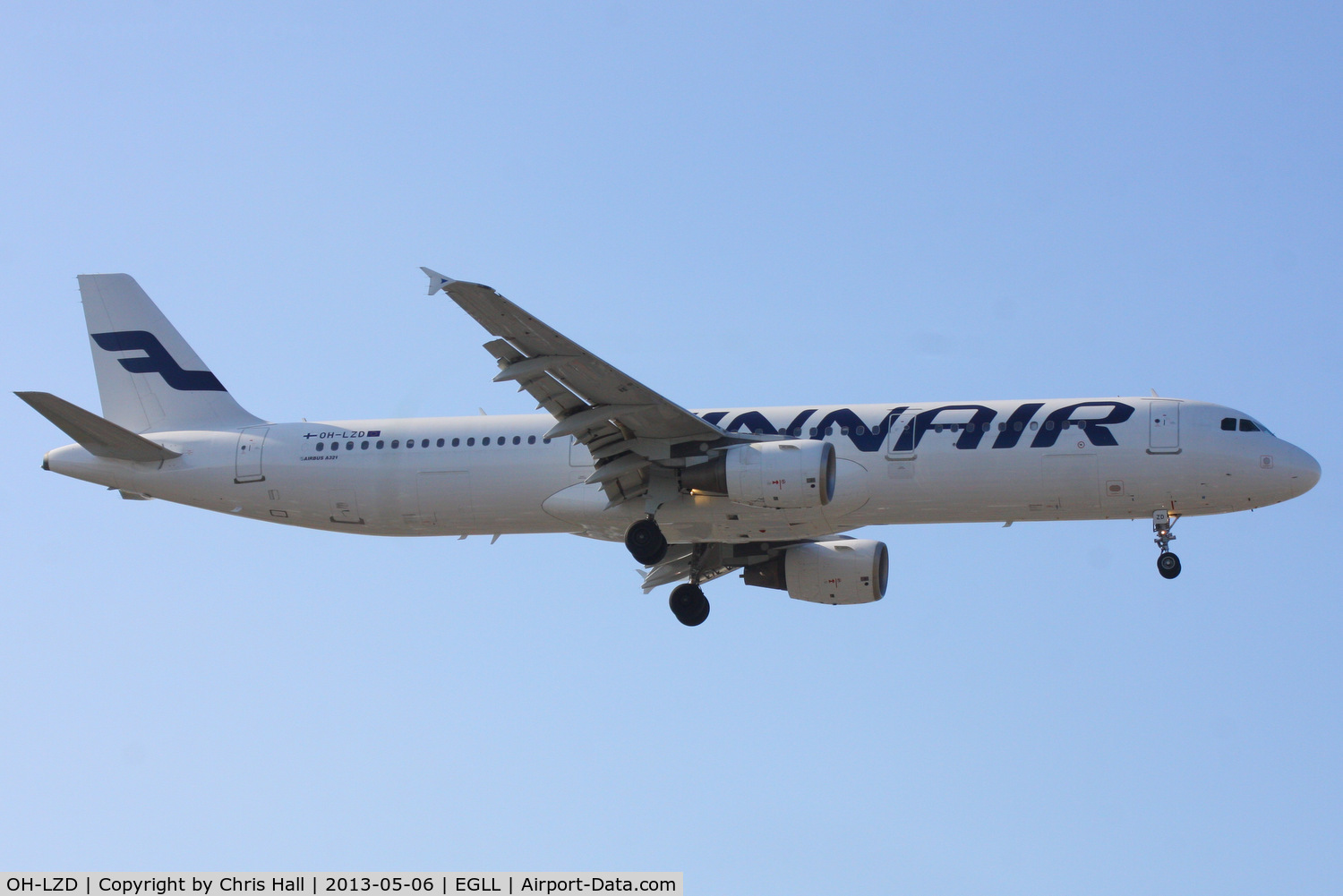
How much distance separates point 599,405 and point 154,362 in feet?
42.0

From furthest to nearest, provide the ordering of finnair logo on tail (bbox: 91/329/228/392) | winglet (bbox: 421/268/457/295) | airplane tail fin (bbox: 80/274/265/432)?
finnair logo on tail (bbox: 91/329/228/392) → airplane tail fin (bbox: 80/274/265/432) → winglet (bbox: 421/268/457/295)

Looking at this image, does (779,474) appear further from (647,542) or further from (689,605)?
(689,605)

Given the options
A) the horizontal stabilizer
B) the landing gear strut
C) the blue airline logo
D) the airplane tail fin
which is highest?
the airplane tail fin

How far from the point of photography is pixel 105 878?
85.7 feet

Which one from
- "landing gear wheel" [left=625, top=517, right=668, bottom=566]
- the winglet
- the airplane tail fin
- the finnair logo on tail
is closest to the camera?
the winglet

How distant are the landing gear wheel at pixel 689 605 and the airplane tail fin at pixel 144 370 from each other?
10953 millimetres

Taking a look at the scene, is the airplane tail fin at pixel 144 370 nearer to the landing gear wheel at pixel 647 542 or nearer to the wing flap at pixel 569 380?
the wing flap at pixel 569 380

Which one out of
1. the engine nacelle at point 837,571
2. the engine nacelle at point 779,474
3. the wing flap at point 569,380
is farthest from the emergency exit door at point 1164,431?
the wing flap at point 569,380

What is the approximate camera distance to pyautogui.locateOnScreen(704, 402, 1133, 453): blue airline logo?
31.8 meters

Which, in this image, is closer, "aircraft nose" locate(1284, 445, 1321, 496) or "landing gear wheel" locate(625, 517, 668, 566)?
"aircraft nose" locate(1284, 445, 1321, 496)

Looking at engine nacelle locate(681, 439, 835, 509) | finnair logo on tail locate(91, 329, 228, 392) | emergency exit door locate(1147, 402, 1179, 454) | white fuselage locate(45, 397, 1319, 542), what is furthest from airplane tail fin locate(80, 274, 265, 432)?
emergency exit door locate(1147, 402, 1179, 454)

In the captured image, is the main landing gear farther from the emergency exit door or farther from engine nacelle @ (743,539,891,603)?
the emergency exit door

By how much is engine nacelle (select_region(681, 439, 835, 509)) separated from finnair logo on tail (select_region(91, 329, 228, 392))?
44.5 feet

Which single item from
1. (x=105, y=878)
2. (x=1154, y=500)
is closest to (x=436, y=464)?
(x=105, y=878)
